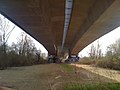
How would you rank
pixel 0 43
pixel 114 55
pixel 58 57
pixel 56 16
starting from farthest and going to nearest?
pixel 58 57 → pixel 0 43 → pixel 114 55 → pixel 56 16

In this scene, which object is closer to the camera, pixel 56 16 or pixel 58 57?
pixel 56 16

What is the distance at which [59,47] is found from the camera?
2349 inches

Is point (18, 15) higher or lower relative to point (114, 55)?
higher

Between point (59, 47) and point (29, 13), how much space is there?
127ft

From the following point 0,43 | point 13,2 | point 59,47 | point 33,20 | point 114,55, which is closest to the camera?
point 13,2

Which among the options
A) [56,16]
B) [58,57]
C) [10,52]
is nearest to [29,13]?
[56,16]

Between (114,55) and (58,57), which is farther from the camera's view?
(58,57)

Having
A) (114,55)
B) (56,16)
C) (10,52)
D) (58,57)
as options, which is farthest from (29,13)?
(58,57)

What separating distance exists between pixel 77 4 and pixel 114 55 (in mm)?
10284

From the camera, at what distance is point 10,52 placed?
124ft

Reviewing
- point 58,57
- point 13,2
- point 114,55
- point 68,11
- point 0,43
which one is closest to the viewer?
point 13,2

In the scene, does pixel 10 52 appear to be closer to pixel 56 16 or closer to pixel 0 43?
pixel 0 43

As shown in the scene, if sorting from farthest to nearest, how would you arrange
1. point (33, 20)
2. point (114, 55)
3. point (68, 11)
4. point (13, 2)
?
point (114, 55) < point (33, 20) < point (68, 11) < point (13, 2)

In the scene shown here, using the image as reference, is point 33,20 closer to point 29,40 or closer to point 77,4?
point 77,4
